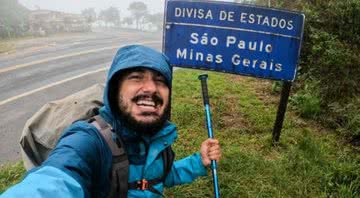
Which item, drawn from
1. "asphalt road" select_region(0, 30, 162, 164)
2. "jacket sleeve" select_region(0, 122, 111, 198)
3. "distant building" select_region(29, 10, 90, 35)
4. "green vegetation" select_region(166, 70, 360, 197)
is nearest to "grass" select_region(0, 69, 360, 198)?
"green vegetation" select_region(166, 70, 360, 197)

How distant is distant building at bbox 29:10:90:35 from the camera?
30.6 meters

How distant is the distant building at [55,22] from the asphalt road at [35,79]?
48.6 feet

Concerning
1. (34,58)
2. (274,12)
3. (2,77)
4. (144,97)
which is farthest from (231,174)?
(34,58)

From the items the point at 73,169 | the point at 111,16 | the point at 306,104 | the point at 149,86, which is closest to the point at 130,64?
the point at 149,86

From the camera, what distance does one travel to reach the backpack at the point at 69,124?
1.95 metres

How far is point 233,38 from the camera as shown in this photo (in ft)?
13.4

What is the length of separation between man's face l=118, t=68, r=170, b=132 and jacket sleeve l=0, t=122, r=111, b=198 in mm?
272

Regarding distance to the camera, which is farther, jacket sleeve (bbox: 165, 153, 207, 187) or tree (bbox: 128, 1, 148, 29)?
tree (bbox: 128, 1, 148, 29)

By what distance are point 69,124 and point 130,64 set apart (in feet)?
2.17

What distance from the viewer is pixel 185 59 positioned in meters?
4.06

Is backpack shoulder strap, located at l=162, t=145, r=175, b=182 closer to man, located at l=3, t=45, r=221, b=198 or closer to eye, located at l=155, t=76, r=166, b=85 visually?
man, located at l=3, t=45, r=221, b=198

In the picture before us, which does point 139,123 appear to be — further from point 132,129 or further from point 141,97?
point 141,97

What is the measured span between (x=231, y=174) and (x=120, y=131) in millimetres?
2157

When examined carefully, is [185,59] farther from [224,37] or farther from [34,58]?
[34,58]
